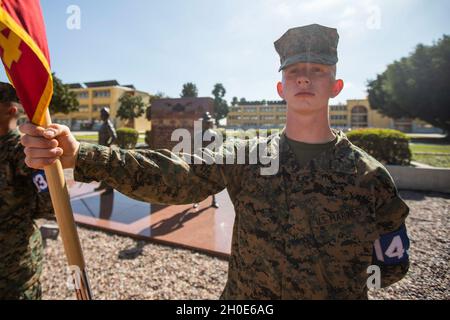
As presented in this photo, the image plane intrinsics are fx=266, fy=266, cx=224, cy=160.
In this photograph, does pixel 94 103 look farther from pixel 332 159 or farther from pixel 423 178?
pixel 332 159

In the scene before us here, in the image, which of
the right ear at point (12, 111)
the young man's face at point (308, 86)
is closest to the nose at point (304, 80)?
the young man's face at point (308, 86)

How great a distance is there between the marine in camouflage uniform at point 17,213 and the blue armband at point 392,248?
2526 mm

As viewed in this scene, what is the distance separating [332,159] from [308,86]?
431 mm

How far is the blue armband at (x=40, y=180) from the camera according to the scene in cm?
224

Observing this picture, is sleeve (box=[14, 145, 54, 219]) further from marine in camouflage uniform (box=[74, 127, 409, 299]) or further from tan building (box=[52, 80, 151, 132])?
tan building (box=[52, 80, 151, 132])

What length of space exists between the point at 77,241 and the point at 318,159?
137 centimetres

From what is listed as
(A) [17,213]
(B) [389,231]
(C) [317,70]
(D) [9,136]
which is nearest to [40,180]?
(A) [17,213]

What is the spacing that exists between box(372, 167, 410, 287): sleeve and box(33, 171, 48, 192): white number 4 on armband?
247 cm

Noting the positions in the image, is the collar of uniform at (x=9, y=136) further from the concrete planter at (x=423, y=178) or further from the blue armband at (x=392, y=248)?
the concrete planter at (x=423, y=178)

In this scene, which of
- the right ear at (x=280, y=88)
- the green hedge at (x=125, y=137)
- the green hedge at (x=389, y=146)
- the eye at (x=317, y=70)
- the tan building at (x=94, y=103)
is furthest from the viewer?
the tan building at (x=94, y=103)

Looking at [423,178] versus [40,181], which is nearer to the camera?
[40,181]

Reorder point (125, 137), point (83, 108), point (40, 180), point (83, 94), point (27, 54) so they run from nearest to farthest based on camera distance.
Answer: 1. point (27, 54)
2. point (40, 180)
3. point (125, 137)
4. point (83, 108)
5. point (83, 94)

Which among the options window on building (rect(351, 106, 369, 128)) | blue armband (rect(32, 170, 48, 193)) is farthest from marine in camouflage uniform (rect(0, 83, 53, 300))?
window on building (rect(351, 106, 369, 128))

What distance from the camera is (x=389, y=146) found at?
31.2ft
